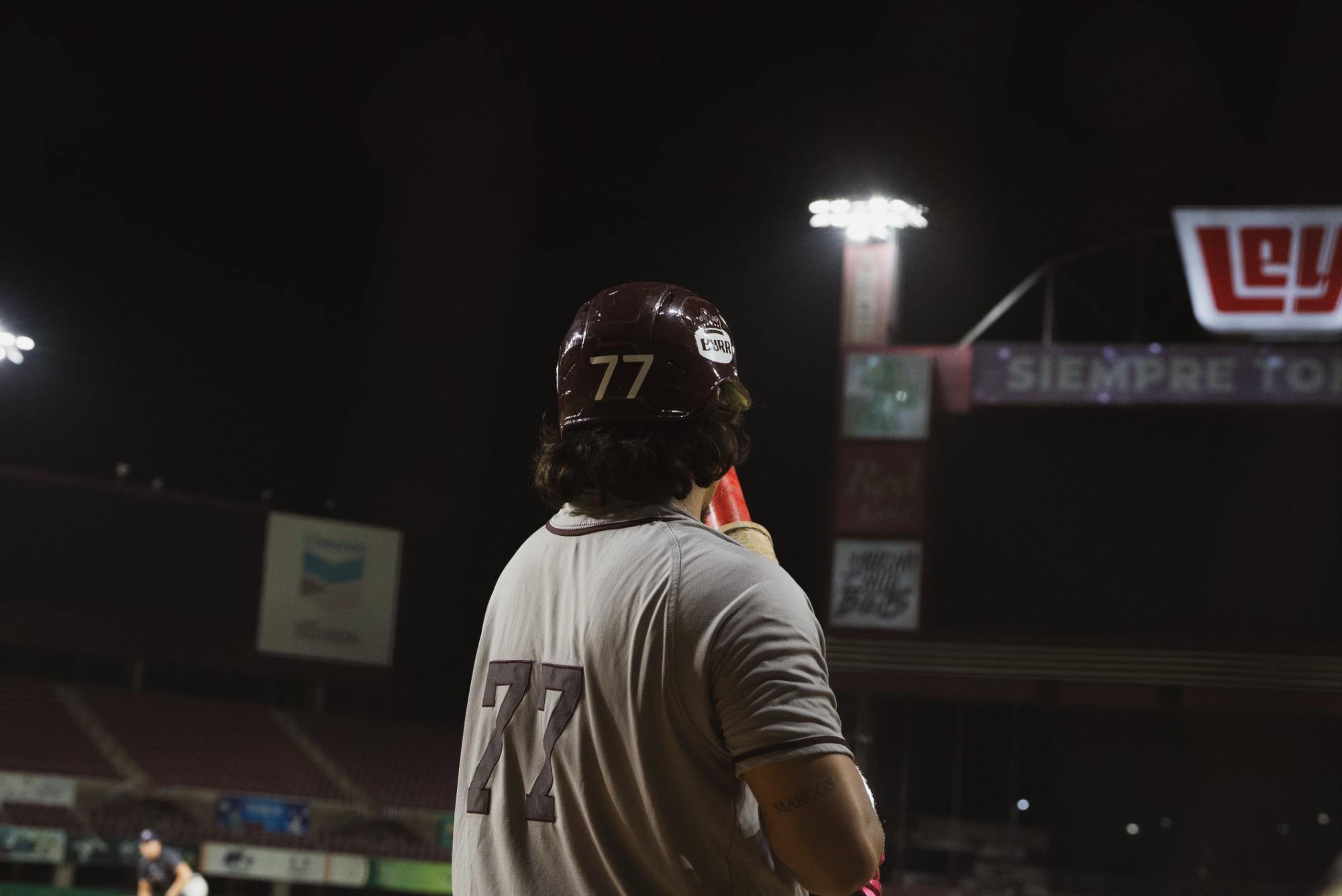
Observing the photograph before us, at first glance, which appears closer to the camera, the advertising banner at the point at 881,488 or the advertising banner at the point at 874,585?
the advertising banner at the point at 881,488

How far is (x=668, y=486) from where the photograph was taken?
1.97 m

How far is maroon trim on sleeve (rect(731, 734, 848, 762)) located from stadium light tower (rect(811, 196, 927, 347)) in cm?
2278

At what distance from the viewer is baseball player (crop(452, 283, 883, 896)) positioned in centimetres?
174

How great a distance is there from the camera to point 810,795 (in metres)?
1.72

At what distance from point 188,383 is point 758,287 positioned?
1285 cm

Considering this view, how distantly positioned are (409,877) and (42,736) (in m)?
7.58

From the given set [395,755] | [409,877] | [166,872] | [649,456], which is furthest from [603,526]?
[395,755]

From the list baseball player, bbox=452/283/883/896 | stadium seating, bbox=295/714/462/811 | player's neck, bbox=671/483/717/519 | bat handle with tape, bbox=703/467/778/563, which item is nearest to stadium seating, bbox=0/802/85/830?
stadium seating, bbox=295/714/462/811

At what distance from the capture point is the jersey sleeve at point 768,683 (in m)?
1.72

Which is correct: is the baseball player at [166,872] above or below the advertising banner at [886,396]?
below

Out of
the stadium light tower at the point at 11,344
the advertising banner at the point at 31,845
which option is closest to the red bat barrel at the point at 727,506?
the stadium light tower at the point at 11,344

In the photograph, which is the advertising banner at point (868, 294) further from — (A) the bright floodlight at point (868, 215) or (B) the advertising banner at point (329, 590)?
(B) the advertising banner at point (329, 590)

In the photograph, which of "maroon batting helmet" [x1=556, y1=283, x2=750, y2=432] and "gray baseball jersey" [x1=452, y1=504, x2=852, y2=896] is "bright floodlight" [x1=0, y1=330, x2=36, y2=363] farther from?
"gray baseball jersey" [x1=452, y1=504, x2=852, y2=896]

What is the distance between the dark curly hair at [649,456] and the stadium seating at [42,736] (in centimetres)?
2599
